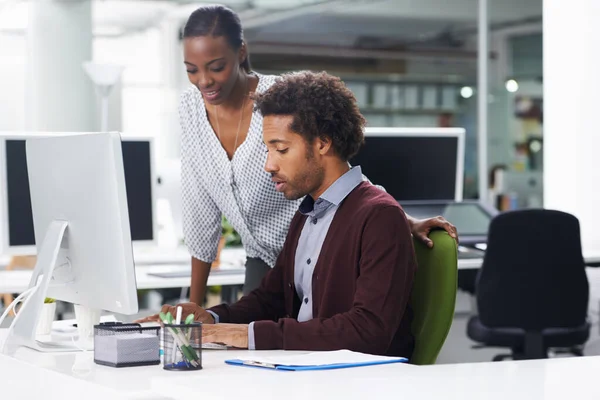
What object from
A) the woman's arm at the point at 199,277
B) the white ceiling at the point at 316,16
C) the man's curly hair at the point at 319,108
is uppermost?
the white ceiling at the point at 316,16

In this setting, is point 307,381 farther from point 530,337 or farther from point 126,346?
point 530,337

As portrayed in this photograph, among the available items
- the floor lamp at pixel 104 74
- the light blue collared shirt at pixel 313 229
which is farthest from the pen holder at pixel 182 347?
the floor lamp at pixel 104 74

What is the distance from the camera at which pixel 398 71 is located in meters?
12.5

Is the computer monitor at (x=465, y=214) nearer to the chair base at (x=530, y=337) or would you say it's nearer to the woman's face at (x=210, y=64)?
the chair base at (x=530, y=337)

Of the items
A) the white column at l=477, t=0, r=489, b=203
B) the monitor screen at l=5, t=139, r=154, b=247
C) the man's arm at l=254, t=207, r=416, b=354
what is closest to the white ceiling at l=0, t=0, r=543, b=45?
the white column at l=477, t=0, r=489, b=203

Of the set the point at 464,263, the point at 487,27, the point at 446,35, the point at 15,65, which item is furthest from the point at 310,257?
the point at 15,65

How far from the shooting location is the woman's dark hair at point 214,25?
2.73 metres

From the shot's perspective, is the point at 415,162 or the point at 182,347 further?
the point at 415,162

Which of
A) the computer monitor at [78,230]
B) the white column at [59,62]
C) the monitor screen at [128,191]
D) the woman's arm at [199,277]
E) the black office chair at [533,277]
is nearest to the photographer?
the computer monitor at [78,230]

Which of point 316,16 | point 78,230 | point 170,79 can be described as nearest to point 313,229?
point 78,230

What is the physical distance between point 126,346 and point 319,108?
72 centimetres

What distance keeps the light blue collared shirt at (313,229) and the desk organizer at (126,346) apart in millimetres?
457

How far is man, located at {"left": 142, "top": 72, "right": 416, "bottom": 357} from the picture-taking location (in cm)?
204

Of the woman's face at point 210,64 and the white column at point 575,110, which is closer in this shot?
the woman's face at point 210,64
